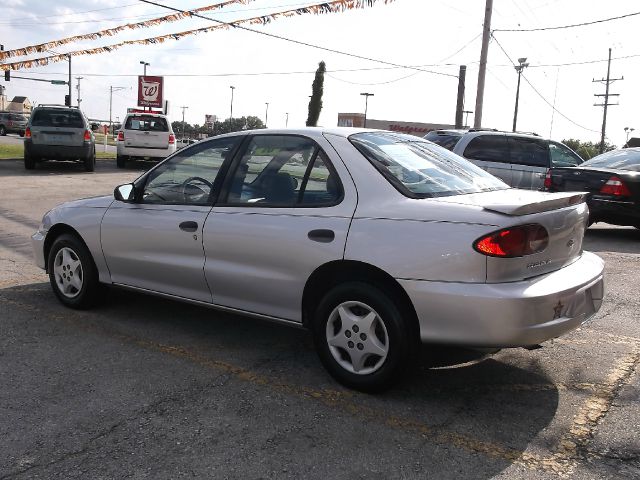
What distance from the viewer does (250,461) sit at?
2830mm

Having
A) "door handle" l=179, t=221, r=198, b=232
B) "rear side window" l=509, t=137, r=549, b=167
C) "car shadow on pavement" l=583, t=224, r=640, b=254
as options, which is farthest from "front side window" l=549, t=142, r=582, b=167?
"door handle" l=179, t=221, r=198, b=232

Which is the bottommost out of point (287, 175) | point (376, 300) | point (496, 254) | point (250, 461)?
point (250, 461)

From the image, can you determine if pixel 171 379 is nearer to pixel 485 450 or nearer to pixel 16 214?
pixel 485 450

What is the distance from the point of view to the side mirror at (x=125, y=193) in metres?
4.72

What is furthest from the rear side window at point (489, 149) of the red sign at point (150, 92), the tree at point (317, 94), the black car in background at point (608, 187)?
the tree at point (317, 94)

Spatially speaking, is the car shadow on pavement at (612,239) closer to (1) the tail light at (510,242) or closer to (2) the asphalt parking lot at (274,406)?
(2) the asphalt parking lot at (274,406)

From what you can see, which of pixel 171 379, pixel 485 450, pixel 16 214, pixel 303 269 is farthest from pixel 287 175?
pixel 16 214

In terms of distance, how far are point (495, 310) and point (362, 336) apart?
0.77m

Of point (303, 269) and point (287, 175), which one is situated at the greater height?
point (287, 175)

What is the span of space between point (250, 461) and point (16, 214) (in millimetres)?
8508

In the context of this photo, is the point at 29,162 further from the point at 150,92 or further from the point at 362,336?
the point at 150,92

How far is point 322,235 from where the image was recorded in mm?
3627

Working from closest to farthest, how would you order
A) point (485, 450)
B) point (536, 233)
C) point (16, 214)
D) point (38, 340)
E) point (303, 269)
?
point (485, 450)
point (536, 233)
point (303, 269)
point (38, 340)
point (16, 214)

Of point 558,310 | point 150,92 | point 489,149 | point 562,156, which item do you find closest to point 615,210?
point 489,149
